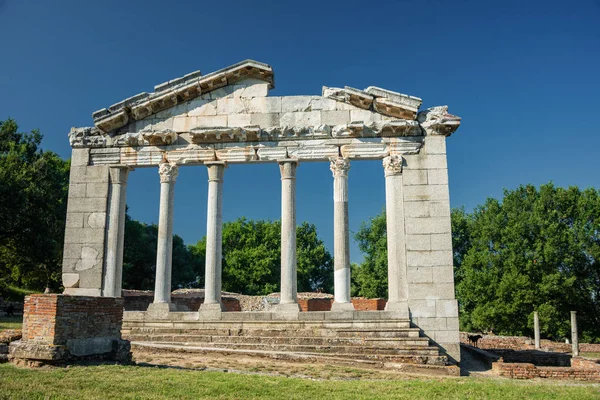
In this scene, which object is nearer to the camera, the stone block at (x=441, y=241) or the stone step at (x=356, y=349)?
the stone step at (x=356, y=349)

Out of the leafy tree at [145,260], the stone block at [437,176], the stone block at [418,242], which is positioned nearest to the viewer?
the stone block at [418,242]

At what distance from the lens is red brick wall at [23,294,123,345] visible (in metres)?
11.7

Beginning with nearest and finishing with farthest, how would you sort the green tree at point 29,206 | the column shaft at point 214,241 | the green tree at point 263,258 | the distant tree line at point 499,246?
the column shaft at point 214,241, the green tree at point 29,206, the distant tree line at point 499,246, the green tree at point 263,258

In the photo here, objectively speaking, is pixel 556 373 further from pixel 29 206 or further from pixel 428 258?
pixel 29 206

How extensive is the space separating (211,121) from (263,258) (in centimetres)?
4000

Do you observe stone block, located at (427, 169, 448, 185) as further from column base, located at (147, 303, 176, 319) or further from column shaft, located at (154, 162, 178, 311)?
column base, located at (147, 303, 176, 319)

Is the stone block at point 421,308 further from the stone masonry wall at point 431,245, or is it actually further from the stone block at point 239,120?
the stone block at point 239,120

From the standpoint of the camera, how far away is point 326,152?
20969mm

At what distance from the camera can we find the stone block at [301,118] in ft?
69.8

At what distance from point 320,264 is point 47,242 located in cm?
3547

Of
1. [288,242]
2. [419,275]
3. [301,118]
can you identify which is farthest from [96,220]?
[419,275]

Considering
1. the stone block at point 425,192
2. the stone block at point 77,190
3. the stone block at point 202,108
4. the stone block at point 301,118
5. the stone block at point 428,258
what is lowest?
the stone block at point 428,258

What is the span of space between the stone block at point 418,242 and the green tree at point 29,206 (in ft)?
82.1

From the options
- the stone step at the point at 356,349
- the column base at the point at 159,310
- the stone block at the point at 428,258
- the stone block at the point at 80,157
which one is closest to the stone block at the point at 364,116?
the stone block at the point at 428,258
